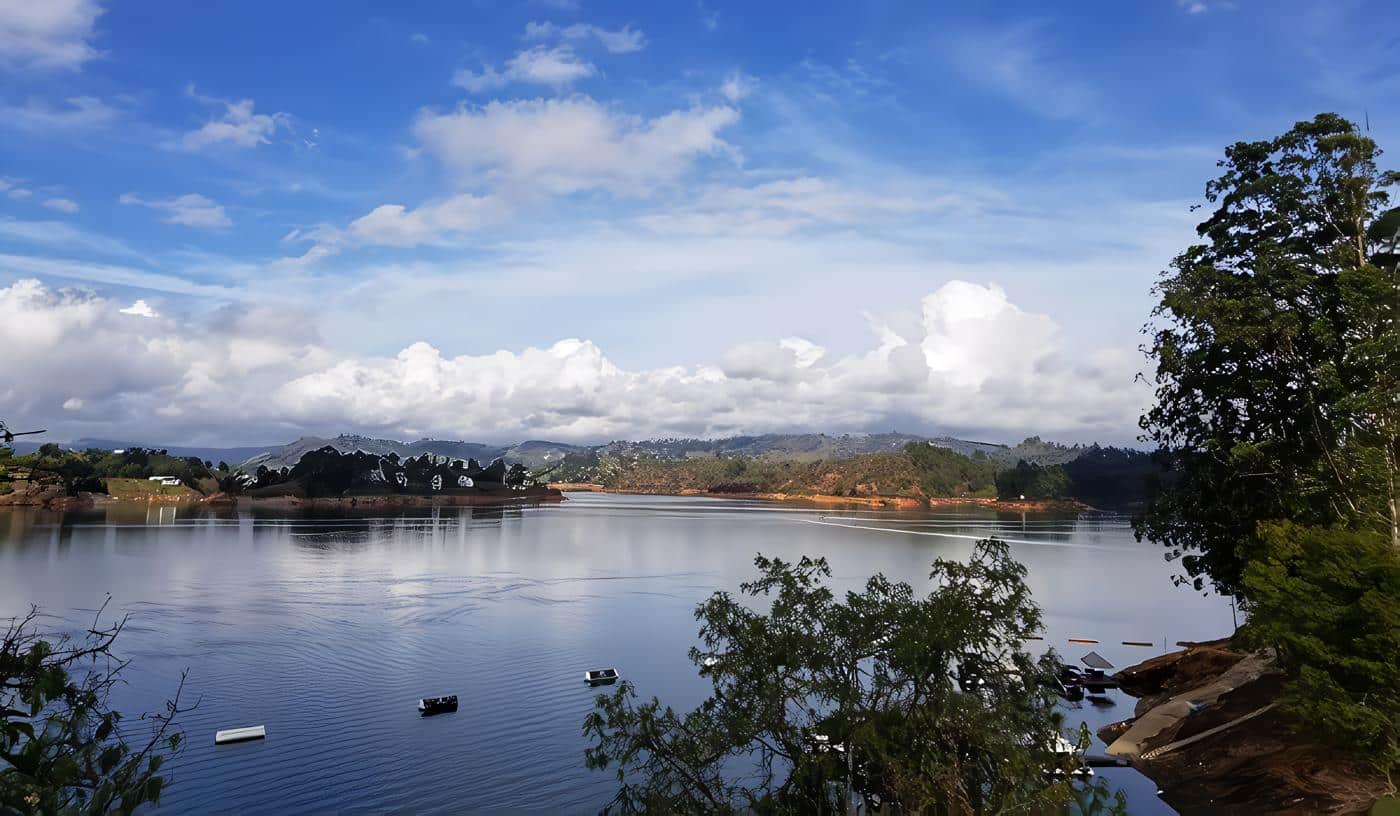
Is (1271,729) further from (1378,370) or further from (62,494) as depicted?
(62,494)

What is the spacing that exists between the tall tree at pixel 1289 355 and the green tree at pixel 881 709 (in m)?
11.0

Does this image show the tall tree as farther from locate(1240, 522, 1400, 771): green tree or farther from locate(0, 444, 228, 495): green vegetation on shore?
locate(0, 444, 228, 495): green vegetation on shore

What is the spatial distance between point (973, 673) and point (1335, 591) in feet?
27.0

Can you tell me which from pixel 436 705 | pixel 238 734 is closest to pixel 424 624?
pixel 436 705

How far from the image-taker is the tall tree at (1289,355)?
1761cm

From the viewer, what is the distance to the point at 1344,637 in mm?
14531

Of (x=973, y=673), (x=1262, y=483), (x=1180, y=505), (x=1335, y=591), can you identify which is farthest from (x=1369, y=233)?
(x=973, y=673)

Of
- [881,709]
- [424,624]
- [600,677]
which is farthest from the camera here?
[424,624]

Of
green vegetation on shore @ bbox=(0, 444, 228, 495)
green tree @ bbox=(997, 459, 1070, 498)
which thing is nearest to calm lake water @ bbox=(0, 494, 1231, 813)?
green vegetation on shore @ bbox=(0, 444, 228, 495)

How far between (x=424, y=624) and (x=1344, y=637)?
29919 millimetres

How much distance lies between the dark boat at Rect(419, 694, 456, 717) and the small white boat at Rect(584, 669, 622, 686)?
4332 mm

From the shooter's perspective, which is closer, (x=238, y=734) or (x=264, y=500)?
(x=238, y=734)

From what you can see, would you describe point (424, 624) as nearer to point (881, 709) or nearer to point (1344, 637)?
point (881, 709)

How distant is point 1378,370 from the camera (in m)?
17.2
